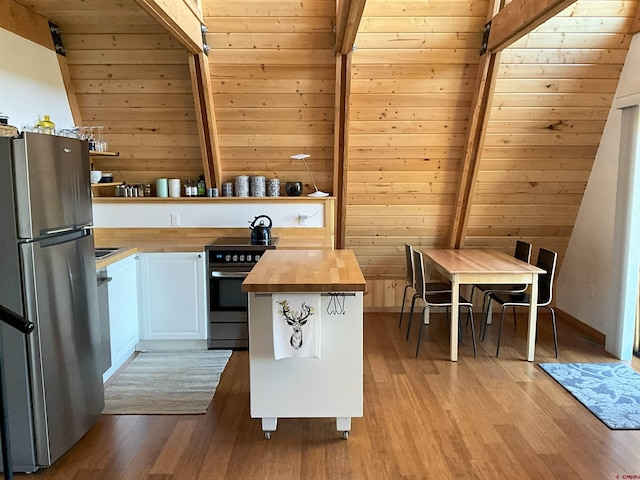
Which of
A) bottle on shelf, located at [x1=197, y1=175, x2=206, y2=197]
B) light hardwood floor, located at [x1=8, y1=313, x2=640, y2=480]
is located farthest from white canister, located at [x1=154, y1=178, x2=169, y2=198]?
light hardwood floor, located at [x1=8, y1=313, x2=640, y2=480]

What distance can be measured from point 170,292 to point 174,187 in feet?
3.45

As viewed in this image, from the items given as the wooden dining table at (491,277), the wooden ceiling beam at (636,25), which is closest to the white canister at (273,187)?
the wooden dining table at (491,277)

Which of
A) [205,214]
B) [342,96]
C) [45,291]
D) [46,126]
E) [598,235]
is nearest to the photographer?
[45,291]

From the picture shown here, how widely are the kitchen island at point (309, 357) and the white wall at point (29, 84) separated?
7.21ft

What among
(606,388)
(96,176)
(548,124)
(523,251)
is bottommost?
(606,388)

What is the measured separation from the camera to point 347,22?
3.20 m

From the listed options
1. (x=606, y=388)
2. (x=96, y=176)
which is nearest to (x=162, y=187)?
(x=96, y=176)

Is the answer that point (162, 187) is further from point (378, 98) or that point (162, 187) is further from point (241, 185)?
point (378, 98)

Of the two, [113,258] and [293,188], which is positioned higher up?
[293,188]

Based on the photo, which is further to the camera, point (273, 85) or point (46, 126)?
point (273, 85)

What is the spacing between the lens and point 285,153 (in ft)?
15.1

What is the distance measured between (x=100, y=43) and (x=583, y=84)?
3892mm

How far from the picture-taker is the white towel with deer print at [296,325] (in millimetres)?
2646

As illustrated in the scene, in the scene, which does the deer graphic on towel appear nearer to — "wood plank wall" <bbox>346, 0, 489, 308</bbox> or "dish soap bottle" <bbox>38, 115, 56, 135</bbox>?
"wood plank wall" <bbox>346, 0, 489, 308</bbox>
